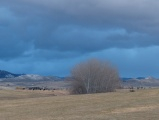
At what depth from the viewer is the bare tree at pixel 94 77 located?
401ft

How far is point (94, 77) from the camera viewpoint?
126m

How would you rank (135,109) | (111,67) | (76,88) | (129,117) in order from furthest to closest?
(111,67), (76,88), (135,109), (129,117)

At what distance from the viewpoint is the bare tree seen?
122375 millimetres

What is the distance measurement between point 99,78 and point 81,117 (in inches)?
3769

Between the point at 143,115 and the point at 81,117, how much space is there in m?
4.57

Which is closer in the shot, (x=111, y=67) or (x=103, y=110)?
(x=103, y=110)

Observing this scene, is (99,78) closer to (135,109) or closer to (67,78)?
(67,78)

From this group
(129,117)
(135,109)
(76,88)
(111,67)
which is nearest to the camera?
(129,117)

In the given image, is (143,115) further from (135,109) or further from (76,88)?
(76,88)

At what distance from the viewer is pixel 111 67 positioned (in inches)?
5098

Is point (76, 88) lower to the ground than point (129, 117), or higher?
higher

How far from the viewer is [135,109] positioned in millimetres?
35031

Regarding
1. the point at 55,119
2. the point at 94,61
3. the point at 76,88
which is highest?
the point at 94,61

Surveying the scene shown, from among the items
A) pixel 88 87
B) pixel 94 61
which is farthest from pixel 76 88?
pixel 94 61
